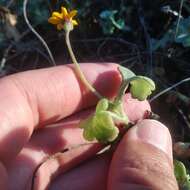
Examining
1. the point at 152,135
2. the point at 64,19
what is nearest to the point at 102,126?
the point at 152,135

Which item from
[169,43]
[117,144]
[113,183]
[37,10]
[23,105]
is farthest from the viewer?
[37,10]

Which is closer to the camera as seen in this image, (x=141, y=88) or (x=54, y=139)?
(x=141, y=88)

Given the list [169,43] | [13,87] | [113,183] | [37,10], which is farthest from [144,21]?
[113,183]

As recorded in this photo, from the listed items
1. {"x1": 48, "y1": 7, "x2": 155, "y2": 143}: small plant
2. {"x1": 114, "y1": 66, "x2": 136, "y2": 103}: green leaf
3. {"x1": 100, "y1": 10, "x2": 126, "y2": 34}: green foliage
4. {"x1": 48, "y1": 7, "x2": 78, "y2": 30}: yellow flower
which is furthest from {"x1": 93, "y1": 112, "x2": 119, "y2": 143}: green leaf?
{"x1": 100, "y1": 10, "x2": 126, "y2": 34}: green foliage

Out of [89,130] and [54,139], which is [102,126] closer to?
[89,130]

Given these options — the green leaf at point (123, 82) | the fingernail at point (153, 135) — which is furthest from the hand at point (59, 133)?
the green leaf at point (123, 82)

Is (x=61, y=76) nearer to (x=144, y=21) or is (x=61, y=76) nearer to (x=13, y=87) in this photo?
(x=13, y=87)

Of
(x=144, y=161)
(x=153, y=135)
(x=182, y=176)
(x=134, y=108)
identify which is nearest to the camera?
(x=144, y=161)
